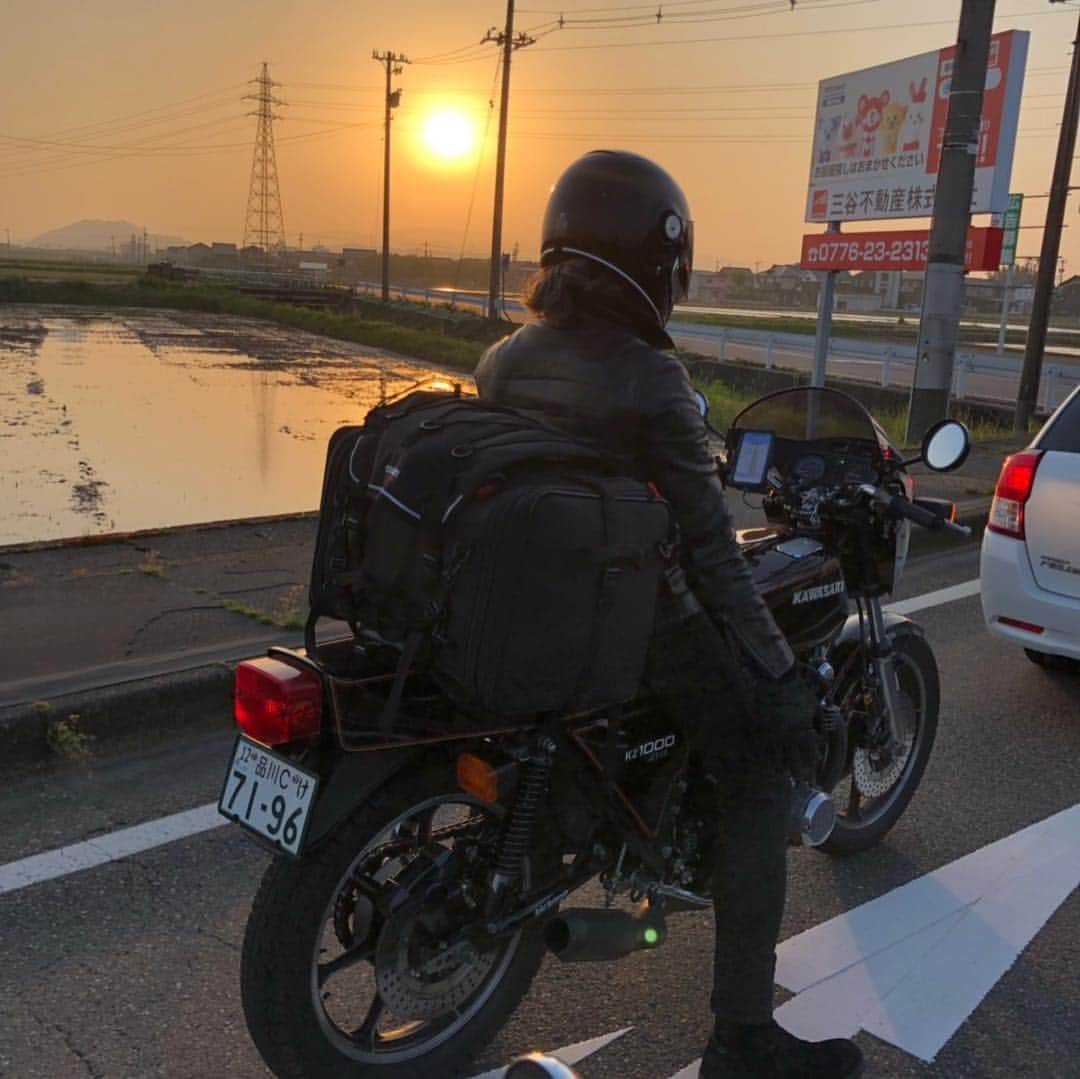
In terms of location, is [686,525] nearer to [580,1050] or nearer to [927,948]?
[580,1050]

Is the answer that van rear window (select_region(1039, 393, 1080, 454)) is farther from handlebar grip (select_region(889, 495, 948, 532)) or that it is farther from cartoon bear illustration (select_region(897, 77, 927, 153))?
cartoon bear illustration (select_region(897, 77, 927, 153))

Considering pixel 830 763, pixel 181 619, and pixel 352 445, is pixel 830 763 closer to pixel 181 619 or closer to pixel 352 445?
pixel 352 445

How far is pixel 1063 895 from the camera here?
3.24 meters

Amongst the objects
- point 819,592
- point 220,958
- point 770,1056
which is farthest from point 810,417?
point 220,958

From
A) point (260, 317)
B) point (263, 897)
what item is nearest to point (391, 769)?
point (263, 897)

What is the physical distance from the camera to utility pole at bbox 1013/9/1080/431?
14414 millimetres

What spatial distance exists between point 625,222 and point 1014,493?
336 cm

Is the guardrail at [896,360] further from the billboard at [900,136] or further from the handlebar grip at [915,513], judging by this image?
the handlebar grip at [915,513]

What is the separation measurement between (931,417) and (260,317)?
95.7 ft

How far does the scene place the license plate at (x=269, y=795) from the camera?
200 cm

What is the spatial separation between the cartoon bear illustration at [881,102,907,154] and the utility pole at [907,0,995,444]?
584 cm

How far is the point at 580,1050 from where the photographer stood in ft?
8.20

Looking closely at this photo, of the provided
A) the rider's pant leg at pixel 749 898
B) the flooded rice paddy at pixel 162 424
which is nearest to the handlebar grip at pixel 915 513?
the rider's pant leg at pixel 749 898

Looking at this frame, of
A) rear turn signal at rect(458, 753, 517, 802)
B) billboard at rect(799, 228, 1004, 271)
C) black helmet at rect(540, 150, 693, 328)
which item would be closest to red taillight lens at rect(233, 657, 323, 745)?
rear turn signal at rect(458, 753, 517, 802)
